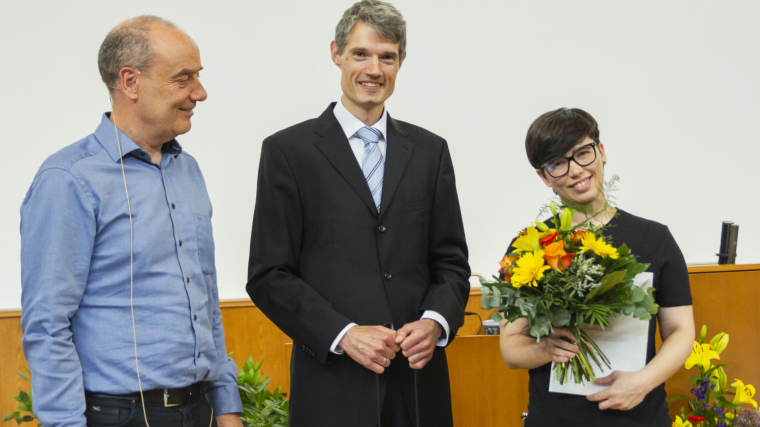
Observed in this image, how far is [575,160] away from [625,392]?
654 millimetres

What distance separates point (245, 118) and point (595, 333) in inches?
118

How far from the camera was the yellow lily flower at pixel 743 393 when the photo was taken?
8.68 ft

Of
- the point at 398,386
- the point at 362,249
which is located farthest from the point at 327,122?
the point at 398,386

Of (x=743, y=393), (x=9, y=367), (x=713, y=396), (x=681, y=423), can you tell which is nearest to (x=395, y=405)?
(x=681, y=423)

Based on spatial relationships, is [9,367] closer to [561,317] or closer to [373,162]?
[373,162]

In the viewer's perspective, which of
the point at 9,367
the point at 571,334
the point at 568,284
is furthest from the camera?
the point at 9,367

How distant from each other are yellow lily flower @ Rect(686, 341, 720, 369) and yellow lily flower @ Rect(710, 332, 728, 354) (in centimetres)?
4

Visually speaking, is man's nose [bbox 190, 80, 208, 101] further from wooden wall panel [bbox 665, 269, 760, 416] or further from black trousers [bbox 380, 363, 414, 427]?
wooden wall panel [bbox 665, 269, 760, 416]

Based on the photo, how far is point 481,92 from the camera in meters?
4.23

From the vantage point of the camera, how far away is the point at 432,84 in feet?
13.8

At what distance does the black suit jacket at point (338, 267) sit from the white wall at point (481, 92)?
2335 mm

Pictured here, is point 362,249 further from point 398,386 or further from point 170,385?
Result: point 170,385

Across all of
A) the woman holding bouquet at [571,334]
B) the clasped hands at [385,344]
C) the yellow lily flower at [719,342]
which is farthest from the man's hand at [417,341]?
the yellow lily flower at [719,342]

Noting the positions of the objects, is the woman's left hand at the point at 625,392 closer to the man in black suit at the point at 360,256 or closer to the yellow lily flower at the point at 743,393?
the man in black suit at the point at 360,256
